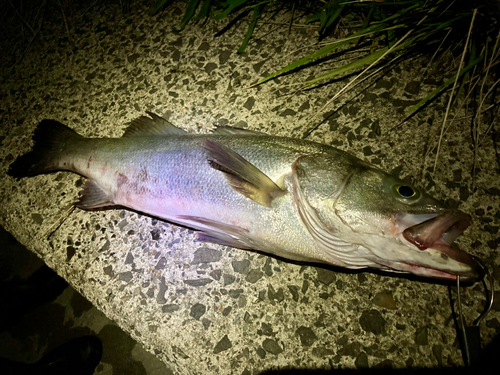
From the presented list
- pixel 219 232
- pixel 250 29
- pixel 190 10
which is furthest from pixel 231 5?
pixel 219 232

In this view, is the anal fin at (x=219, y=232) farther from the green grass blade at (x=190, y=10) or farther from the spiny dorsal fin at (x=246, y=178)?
the green grass blade at (x=190, y=10)

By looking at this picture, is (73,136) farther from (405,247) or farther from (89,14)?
(405,247)

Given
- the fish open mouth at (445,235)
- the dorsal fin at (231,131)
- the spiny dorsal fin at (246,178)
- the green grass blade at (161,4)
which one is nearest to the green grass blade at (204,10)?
the green grass blade at (161,4)

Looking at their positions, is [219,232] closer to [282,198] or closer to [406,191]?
[282,198]

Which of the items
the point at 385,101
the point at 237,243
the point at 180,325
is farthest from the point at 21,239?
the point at 385,101

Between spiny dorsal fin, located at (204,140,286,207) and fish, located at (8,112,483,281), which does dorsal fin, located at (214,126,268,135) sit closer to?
fish, located at (8,112,483,281)
